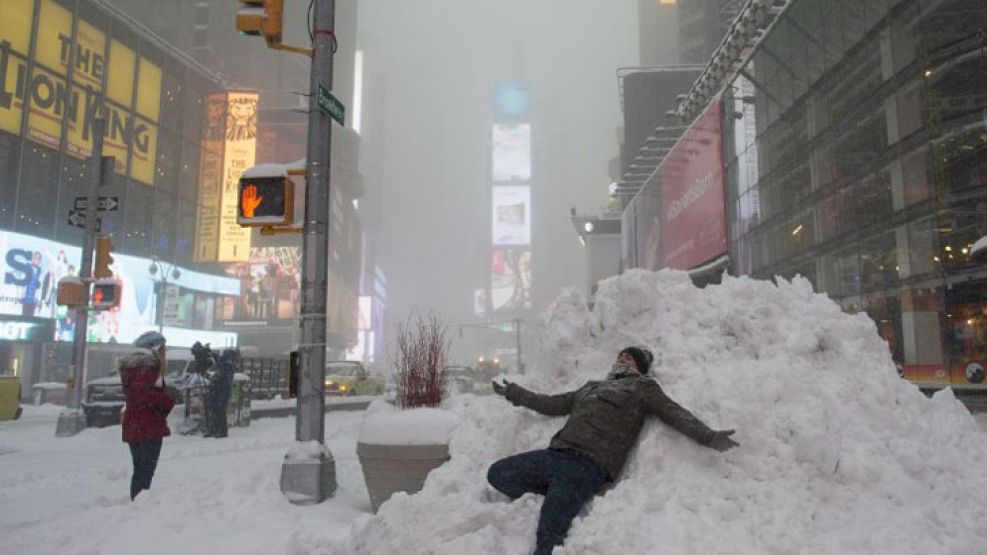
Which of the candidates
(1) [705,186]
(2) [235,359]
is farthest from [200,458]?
(1) [705,186]

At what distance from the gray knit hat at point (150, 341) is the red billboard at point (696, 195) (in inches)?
907

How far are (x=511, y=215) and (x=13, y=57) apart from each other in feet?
465

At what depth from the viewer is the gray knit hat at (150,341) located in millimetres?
6223

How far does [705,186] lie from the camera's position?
2755 centimetres

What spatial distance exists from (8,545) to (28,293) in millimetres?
37405

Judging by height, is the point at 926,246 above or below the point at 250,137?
below

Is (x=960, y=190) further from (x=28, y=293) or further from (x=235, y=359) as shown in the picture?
(x=28, y=293)

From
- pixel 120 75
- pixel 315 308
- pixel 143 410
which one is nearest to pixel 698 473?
pixel 315 308

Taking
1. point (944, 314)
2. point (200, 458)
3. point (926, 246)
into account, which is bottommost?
point (200, 458)

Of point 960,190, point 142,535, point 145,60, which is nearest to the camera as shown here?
point 142,535

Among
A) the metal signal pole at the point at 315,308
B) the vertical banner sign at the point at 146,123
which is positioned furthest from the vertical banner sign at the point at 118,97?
the metal signal pole at the point at 315,308

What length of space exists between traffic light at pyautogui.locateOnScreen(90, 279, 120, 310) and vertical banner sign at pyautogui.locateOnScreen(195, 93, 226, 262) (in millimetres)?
42010

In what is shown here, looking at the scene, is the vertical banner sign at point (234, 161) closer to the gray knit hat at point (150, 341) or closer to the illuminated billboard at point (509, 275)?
the gray knit hat at point (150, 341)

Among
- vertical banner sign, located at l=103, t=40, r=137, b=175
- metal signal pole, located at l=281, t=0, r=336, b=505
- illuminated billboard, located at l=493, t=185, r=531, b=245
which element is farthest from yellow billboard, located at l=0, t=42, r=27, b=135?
illuminated billboard, located at l=493, t=185, r=531, b=245
